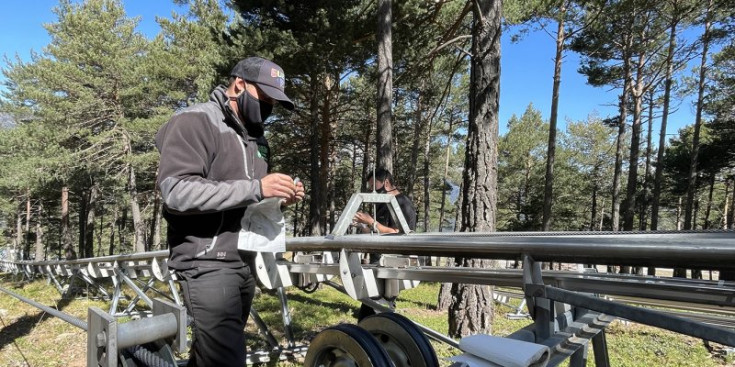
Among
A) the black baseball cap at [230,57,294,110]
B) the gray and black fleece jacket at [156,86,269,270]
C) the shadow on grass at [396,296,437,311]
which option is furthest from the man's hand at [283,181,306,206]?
the shadow on grass at [396,296,437,311]

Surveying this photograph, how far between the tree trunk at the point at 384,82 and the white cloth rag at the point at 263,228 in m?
6.26

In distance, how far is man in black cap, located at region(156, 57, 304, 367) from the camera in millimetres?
1744

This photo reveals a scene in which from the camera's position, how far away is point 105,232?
1933 inches

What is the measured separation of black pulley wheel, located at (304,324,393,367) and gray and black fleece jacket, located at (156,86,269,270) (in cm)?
64

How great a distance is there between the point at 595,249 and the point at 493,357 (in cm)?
43

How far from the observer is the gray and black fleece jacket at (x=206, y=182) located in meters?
1.71

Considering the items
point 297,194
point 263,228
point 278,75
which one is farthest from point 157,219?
point 297,194

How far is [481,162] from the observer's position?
546 centimetres

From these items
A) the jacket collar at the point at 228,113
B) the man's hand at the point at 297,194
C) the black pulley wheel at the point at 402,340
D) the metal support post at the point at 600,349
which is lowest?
the metal support post at the point at 600,349

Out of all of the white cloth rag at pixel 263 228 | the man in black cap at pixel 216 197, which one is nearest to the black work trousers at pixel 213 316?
the man in black cap at pixel 216 197

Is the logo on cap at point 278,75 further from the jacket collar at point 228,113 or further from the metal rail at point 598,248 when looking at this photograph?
the metal rail at point 598,248

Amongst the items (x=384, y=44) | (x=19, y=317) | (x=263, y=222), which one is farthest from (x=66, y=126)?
→ (x=263, y=222)

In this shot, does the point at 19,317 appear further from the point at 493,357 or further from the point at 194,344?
the point at 493,357

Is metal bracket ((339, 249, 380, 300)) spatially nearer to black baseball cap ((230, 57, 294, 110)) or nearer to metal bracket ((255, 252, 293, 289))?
metal bracket ((255, 252, 293, 289))
